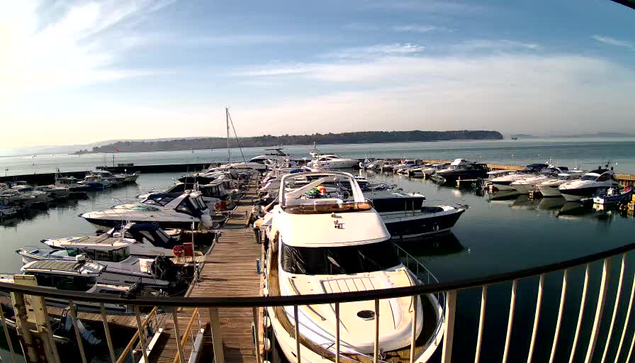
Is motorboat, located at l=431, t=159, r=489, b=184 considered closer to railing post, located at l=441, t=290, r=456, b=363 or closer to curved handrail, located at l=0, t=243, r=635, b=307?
railing post, located at l=441, t=290, r=456, b=363

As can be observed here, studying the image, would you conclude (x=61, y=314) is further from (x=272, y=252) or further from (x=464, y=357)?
(x=464, y=357)

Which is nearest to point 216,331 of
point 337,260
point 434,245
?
point 337,260

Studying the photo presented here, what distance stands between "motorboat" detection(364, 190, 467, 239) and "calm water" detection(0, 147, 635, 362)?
79 cm

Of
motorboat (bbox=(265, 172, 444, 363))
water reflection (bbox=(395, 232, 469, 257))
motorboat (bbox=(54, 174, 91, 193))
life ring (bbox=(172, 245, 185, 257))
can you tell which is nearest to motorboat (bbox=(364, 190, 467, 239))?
water reflection (bbox=(395, 232, 469, 257))

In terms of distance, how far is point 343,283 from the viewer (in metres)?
6.70

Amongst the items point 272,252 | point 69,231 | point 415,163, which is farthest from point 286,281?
point 415,163

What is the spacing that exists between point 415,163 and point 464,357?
52.8 meters

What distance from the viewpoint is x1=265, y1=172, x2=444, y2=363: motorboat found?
5289mm

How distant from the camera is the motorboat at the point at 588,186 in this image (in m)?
29.3

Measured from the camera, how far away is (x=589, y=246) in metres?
19.3

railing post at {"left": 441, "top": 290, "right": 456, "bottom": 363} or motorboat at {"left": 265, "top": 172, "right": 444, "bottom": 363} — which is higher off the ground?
railing post at {"left": 441, "top": 290, "right": 456, "bottom": 363}

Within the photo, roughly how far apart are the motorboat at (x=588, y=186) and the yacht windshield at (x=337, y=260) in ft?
99.6

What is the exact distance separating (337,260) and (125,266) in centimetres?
1025

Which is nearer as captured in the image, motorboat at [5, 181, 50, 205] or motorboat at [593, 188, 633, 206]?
motorboat at [593, 188, 633, 206]
